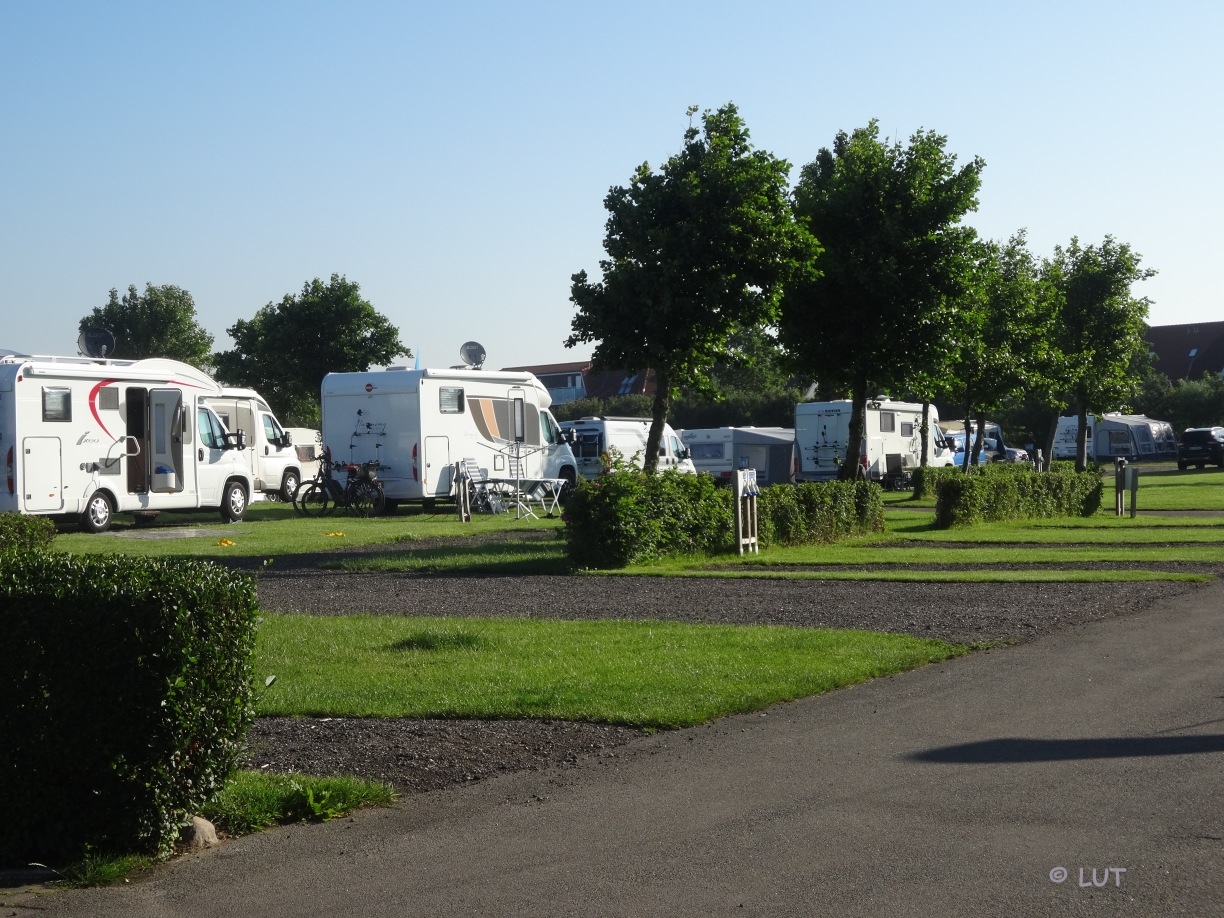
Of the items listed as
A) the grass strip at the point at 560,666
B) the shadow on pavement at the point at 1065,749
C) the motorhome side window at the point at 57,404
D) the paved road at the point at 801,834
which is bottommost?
the paved road at the point at 801,834

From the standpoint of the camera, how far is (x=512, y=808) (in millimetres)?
5895

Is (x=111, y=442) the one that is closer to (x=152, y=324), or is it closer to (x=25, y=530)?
(x=25, y=530)

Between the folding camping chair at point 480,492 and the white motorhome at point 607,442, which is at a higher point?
the white motorhome at point 607,442

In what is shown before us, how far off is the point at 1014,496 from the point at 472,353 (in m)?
13.2

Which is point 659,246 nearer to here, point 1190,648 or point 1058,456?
point 1190,648

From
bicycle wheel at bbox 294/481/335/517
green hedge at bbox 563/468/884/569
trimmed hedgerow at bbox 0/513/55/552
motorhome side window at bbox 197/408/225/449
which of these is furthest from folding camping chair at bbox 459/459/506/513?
trimmed hedgerow at bbox 0/513/55/552

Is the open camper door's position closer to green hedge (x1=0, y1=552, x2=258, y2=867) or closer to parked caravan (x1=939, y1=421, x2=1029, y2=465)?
green hedge (x1=0, y1=552, x2=258, y2=867)

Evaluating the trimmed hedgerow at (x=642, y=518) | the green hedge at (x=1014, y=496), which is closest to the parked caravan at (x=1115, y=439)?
the green hedge at (x=1014, y=496)

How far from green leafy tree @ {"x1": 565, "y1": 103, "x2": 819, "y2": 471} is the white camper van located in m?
8.78

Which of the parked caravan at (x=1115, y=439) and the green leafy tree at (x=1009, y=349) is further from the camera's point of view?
the parked caravan at (x=1115, y=439)

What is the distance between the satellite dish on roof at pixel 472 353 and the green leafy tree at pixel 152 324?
2255 cm

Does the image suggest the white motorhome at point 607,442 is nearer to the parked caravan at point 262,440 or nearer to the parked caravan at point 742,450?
the parked caravan at point 742,450

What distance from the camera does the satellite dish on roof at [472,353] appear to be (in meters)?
32.6

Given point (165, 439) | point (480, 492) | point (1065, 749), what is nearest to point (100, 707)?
point (1065, 749)
